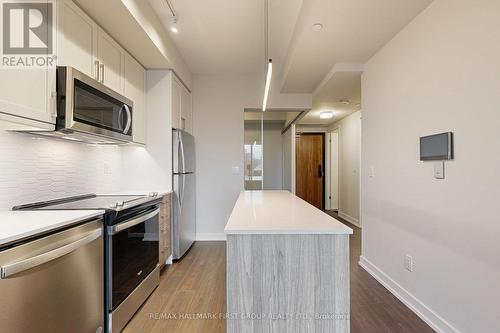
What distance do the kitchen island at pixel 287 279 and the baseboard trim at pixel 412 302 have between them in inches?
42.8

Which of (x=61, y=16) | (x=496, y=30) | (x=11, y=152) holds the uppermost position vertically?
(x=61, y=16)

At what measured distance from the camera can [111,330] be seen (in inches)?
67.2

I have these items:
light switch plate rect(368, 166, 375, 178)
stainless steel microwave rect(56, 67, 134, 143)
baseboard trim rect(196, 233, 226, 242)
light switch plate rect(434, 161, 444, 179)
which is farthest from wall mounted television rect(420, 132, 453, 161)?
baseboard trim rect(196, 233, 226, 242)

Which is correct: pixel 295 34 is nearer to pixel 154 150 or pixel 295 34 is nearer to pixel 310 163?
pixel 154 150

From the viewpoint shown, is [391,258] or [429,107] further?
[391,258]

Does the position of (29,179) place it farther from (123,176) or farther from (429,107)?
(429,107)

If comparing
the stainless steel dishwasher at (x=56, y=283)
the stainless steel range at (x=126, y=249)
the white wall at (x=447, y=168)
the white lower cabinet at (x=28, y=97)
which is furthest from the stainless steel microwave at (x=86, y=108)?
the white wall at (x=447, y=168)

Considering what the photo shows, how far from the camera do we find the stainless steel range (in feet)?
5.63

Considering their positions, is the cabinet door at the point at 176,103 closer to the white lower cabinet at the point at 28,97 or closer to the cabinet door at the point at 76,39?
the cabinet door at the point at 76,39

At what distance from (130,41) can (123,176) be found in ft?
5.04

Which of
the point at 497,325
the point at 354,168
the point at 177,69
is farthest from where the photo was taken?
the point at 354,168

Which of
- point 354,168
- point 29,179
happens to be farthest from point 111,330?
point 354,168

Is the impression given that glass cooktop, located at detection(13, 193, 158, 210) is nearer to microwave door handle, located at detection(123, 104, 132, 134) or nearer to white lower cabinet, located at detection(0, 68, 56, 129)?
white lower cabinet, located at detection(0, 68, 56, 129)

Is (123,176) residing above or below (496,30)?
below
